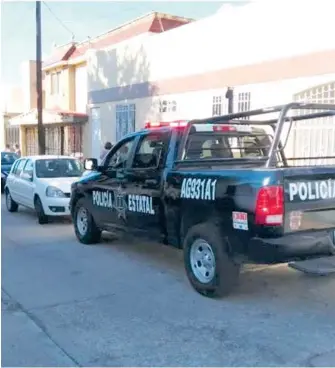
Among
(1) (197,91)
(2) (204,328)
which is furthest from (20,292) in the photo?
(1) (197,91)

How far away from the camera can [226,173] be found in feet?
16.3

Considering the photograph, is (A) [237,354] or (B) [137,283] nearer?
(A) [237,354]

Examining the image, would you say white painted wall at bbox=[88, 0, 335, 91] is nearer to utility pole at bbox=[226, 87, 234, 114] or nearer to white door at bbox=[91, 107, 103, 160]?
utility pole at bbox=[226, 87, 234, 114]

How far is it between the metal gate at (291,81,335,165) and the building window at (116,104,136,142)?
27.2 ft

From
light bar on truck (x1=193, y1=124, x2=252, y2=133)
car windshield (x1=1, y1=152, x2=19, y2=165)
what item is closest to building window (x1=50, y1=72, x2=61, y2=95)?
car windshield (x1=1, y1=152, x2=19, y2=165)

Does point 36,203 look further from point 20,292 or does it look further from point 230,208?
point 230,208

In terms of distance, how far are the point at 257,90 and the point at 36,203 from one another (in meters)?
6.84

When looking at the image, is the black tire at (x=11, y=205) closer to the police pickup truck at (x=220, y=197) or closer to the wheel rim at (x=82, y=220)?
the wheel rim at (x=82, y=220)

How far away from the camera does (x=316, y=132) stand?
1222 cm

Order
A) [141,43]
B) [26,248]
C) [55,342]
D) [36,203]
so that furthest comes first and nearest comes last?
[141,43] < [36,203] < [26,248] < [55,342]

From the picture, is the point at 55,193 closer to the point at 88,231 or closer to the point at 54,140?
the point at 88,231

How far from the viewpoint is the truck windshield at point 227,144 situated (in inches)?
240

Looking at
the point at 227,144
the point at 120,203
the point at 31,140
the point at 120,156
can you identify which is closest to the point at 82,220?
the point at 120,203

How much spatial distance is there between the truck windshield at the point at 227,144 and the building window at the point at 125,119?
42.2 ft
